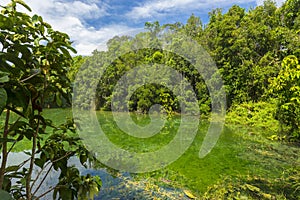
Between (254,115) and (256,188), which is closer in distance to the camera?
(256,188)

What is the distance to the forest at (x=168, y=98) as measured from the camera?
0.80m

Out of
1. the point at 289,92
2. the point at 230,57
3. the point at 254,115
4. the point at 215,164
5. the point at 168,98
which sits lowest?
the point at 215,164

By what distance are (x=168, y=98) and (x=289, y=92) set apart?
3008mm

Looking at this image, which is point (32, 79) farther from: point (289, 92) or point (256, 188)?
point (289, 92)

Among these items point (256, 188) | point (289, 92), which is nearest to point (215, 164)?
point (256, 188)

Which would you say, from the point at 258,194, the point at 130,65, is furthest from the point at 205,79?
the point at 258,194

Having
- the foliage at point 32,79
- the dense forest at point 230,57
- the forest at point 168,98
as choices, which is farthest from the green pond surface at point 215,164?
the dense forest at point 230,57

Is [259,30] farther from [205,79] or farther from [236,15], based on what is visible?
[205,79]

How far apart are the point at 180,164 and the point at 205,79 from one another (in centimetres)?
973

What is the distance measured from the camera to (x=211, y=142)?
6.44m

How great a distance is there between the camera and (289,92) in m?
5.44

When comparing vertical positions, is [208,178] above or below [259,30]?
below

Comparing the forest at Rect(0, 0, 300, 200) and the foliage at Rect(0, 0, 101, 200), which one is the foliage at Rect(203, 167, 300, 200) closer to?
the forest at Rect(0, 0, 300, 200)

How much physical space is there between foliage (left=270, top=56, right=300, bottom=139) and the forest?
0.03 metres
